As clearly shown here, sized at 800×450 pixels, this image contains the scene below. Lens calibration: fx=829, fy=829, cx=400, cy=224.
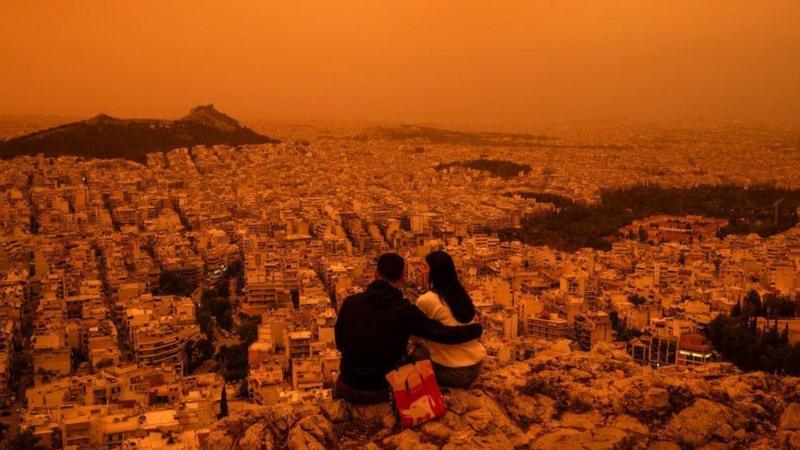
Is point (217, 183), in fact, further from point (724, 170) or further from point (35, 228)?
point (724, 170)

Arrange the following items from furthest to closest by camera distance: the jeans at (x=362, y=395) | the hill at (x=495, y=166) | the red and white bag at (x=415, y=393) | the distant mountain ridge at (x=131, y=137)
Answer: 1. the hill at (x=495, y=166)
2. the distant mountain ridge at (x=131, y=137)
3. the jeans at (x=362, y=395)
4. the red and white bag at (x=415, y=393)

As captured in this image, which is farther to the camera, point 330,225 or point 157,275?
point 330,225

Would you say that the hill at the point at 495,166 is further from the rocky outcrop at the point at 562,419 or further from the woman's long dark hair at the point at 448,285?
the woman's long dark hair at the point at 448,285

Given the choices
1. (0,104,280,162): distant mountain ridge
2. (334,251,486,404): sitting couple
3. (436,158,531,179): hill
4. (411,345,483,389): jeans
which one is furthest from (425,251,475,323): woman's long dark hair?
(436,158,531,179): hill

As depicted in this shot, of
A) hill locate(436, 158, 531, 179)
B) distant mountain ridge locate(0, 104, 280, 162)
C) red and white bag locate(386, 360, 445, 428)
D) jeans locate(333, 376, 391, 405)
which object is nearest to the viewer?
red and white bag locate(386, 360, 445, 428)

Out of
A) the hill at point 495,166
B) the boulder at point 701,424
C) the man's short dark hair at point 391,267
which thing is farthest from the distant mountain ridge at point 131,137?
the boulder at point 701,424

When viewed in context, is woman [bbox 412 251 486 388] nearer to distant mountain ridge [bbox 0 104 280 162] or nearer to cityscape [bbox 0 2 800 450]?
cityscape [bbox 0 2 800 450]

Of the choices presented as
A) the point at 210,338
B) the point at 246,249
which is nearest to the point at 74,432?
the point at 210,338
